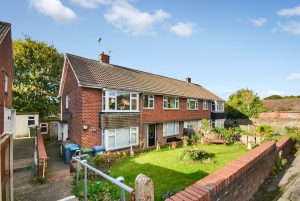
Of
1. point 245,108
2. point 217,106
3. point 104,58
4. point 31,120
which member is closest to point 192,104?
point 217,106

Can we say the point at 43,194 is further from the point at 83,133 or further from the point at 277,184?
the point at 277,184

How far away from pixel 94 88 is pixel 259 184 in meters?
11.7

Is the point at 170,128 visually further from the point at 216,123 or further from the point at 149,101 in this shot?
the point at 216,123

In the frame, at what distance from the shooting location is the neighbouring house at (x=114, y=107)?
1481 cm

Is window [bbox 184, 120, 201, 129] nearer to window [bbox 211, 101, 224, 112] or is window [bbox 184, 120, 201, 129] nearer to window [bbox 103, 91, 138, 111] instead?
window [bbox 211, 101, 224, 112]

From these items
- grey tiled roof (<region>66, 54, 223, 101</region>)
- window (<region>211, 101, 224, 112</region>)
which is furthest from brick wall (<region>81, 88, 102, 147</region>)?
window (<region>211, 101, 224, 112</region>)

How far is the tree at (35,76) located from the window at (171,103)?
21.1 metres

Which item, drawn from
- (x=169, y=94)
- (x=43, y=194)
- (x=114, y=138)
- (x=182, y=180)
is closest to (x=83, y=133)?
(x=114, y=138)

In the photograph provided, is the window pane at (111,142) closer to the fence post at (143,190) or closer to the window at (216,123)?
the fence post at (143,190)

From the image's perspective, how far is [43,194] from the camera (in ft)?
26.6

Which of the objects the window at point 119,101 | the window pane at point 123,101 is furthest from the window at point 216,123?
the window pane at point 123,101

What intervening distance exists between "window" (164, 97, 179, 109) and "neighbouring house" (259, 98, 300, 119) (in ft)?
127

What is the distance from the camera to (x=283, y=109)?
181 ft

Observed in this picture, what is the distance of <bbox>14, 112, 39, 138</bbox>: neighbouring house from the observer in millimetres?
23109
